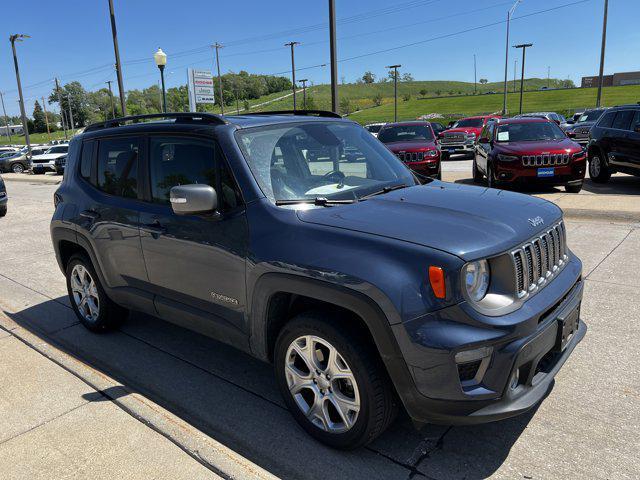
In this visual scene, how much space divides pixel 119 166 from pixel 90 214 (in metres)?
0.54

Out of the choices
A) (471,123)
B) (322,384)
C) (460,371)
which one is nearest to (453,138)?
(471,123)

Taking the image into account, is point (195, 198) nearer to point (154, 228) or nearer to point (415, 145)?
point (154, 228)

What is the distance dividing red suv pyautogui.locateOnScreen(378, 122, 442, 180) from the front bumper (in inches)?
389

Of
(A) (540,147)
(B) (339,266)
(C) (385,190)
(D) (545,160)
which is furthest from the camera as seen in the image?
(A) (540,147)

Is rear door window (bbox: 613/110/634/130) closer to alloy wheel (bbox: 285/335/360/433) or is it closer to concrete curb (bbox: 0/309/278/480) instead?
alloy wheel (bbox: 285/335/360/433)

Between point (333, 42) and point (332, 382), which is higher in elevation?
point (333, 42)

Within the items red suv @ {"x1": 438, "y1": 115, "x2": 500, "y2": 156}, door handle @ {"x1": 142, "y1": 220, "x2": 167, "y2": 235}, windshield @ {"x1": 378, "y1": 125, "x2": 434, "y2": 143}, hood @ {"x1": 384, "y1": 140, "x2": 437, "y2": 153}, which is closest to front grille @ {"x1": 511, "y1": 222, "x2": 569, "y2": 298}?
door handle @ {"x1": 142, "y1": 220, "x2": 167, "y2": 235}

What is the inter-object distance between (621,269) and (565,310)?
3.69 meters

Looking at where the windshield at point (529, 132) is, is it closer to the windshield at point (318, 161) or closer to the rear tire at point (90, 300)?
the windshield at point (318, 161)

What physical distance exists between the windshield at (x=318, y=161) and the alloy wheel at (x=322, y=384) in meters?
0.91

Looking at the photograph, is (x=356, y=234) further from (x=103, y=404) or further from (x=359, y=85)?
(x=359, y=85)

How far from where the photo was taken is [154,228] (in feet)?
12.1

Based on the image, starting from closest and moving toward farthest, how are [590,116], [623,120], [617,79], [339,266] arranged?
[339,266] → [623,120] → [590,116] → [617,79]

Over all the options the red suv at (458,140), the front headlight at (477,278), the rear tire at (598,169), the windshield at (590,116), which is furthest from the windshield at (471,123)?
the front headlight at (477,278)
